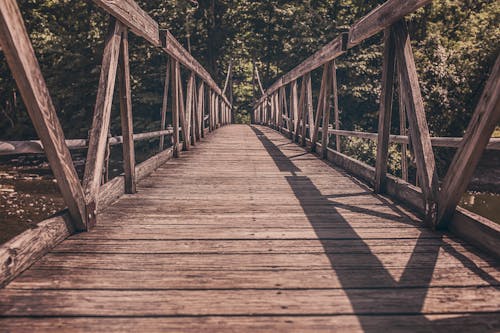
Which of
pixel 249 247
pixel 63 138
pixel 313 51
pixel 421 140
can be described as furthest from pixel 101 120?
pixel 313 51

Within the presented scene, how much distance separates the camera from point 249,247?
2471mm

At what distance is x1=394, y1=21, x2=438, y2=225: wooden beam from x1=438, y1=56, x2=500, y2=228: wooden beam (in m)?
0.12

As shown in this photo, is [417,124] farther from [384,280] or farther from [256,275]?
[256,275]

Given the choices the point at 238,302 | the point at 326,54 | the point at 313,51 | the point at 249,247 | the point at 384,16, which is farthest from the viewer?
the point at 313,51

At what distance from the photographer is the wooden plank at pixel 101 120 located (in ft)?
9.16

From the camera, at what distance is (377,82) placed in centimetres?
2066

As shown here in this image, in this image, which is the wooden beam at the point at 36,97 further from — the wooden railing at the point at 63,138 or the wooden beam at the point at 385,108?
the wooden beam at the point at 385,108

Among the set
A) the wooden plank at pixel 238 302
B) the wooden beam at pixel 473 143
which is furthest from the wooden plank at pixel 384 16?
the wooden plank at pixel 238 302

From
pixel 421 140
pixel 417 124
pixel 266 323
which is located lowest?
pixel 266 323

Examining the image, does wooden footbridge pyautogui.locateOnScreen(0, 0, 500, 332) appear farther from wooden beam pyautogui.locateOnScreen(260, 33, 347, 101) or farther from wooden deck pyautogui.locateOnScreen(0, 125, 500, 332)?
wooden beam pyautogui.locateOnScreen(260, 33, 347, 101)

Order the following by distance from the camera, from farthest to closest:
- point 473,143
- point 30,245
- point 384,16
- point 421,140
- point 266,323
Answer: point 384,16 < point 421,140 < point 473,143 < point 30,245 < point 266,323

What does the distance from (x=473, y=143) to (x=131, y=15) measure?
266cm

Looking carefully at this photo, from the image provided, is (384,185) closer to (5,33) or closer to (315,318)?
(315,318)

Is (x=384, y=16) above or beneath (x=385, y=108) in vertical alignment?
above
